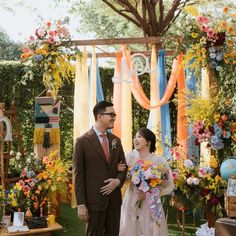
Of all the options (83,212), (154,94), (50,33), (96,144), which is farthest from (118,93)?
(83,212)

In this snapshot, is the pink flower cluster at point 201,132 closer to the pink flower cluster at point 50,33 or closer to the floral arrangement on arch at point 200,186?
the floral arrangement on arch at point 200,186

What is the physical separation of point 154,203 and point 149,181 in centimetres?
24

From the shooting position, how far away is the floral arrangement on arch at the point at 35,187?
196 inches

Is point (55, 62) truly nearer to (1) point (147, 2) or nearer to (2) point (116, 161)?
(2) point (116, 161)

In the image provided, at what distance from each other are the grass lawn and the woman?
4.66 feet

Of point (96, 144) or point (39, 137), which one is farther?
point (39, 137)

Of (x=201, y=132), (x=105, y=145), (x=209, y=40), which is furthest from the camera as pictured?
(x=209, y=40)

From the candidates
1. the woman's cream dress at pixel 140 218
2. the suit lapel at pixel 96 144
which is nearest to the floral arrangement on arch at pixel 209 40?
the woman's cream dress at pixel 140 218

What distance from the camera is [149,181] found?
3855 mm

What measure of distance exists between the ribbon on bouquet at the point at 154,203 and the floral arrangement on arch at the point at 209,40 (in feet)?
5.81

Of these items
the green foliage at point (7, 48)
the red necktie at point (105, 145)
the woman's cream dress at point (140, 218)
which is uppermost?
the green foliage at point (7, 48)

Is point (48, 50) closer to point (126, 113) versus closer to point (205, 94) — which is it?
point (126, 113)

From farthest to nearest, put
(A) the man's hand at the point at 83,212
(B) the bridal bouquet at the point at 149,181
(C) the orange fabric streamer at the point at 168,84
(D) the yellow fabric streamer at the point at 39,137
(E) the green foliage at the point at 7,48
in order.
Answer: (E) the green foliage at the point at 7,48, (C) the orange fabric streamer at the point at 168,84, (D) the yellow fabric streamer at the point at 39,137, (B) the bridal bouquet at the point at 149,181, (A) the man's hand at the point at 83,212

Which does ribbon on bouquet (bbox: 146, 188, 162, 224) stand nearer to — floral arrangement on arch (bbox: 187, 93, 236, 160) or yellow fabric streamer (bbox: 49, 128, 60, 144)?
floral arrangement on arch (bbox: 187, 93, 236, 160)
